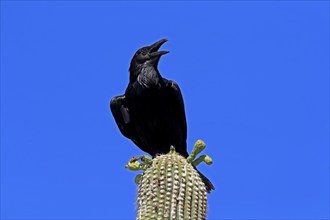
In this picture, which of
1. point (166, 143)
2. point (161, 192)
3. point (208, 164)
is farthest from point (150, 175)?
point (166, 143)

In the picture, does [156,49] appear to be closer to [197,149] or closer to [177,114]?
[177,114]

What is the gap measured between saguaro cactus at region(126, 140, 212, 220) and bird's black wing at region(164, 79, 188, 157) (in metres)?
1.78

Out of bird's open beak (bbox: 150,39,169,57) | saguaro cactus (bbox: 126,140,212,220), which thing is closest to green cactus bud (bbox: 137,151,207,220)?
saguaro cactus (bbox: 126,140,212,220)

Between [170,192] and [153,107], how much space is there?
87.2 inches

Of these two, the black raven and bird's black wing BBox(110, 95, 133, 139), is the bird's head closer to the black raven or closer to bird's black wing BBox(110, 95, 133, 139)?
the black raven

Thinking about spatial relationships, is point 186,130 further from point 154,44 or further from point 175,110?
point 154,44

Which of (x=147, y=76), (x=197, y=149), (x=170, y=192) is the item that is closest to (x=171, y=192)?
(x=170, y=192)

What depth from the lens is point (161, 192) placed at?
5430 millimetres

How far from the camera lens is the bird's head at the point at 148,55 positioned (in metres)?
7.54

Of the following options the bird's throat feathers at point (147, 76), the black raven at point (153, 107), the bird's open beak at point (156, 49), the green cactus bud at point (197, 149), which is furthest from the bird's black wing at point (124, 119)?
the green cactus bud at point (197, 149)

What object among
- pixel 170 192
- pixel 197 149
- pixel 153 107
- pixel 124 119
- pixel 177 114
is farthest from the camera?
pixel 124 119

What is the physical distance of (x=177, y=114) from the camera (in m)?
7.74

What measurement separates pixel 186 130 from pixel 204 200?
2229 mm

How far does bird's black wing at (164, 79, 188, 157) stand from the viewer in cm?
760
